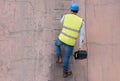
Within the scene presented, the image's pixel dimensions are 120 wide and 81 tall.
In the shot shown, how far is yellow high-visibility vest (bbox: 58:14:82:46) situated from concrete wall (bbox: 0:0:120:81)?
53cm

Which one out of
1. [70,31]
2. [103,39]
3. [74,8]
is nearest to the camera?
[70,31]

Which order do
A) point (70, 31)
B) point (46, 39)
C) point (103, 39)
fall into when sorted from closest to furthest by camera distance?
point (70, 31), point (46, 39), point (103, 39)

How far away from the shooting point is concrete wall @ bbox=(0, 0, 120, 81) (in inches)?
339

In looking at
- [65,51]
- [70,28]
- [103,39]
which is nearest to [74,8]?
[70,28]

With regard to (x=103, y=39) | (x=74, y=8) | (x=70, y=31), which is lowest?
(x=103, y=39)

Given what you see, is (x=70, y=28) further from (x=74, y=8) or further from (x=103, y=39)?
(x=103, y=39)

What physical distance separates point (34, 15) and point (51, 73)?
1.41 metres

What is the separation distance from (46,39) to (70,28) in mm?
793

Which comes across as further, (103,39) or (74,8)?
(103,39)

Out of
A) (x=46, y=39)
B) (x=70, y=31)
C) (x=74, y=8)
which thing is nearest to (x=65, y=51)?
(x=70, y=31)

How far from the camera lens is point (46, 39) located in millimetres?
8727

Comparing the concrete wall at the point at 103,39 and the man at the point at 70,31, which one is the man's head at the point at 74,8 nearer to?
the man at the point at 70,31

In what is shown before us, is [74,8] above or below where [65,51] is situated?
above

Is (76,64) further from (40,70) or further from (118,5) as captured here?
(118,5)
